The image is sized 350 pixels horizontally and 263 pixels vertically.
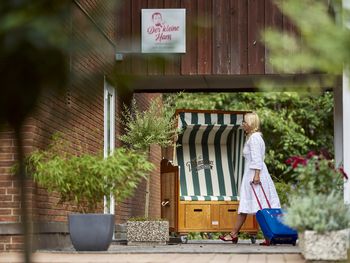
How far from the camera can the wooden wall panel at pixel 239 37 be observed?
13.1 metres

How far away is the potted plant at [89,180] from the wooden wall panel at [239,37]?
4280 millimetres

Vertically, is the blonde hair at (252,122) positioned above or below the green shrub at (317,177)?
above

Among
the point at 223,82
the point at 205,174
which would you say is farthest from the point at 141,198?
the point at 205,174

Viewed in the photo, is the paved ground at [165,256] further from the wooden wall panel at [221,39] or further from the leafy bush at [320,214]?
the wooden wall panel at [221,39]

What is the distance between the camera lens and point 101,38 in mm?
1441

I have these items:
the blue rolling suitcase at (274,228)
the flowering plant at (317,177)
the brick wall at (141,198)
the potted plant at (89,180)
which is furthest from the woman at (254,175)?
the flowering plant at (317,177)

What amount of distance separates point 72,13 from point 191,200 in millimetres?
11157

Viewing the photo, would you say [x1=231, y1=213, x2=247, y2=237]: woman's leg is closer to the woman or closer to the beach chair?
the woman

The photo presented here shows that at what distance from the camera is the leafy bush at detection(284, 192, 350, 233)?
22.9 ft

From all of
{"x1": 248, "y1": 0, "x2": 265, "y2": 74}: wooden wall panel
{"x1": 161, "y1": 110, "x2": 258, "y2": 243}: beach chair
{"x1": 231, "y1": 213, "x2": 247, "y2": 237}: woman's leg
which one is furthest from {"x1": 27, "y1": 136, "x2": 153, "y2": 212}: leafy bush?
{"x1": 248, "y1": 0, "x2": 265, "y2": 74}: wooden wall panel

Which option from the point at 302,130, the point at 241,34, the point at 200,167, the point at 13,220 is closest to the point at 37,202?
the point at 13,220

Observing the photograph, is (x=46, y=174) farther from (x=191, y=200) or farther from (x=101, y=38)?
(x=101, y=38)

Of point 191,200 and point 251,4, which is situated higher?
point 251,4

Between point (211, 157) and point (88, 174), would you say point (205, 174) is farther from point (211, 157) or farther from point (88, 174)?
point (88, 174)
